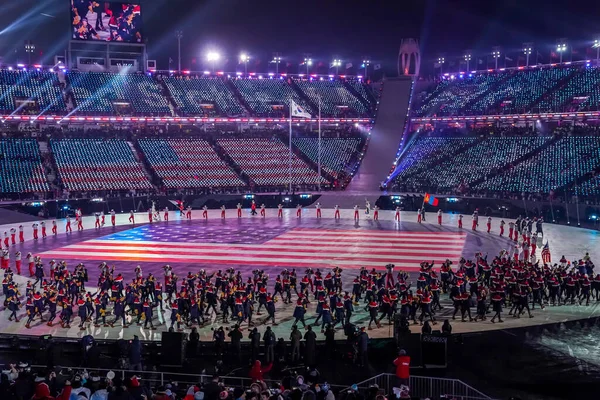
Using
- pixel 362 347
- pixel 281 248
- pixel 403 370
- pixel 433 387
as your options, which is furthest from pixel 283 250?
pixel 403 370

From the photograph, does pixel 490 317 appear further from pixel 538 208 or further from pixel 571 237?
pixel 538 208

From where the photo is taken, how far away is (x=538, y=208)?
48.2m

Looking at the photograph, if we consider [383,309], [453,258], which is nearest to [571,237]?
[453,258]

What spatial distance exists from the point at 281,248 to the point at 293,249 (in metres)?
0.74

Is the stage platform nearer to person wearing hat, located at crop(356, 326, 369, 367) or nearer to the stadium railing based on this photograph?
person wearing hat, located at crop(356, 326, 369, 367)

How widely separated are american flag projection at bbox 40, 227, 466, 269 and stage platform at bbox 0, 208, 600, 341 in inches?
2.1

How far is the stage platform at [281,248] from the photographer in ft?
71.4

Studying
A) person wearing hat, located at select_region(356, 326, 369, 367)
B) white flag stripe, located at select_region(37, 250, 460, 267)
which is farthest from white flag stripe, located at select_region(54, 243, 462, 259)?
person wearing hat, located at select_region(356, 326, 369, 367)

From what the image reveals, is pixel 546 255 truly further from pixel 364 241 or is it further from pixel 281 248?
pixel 281 248

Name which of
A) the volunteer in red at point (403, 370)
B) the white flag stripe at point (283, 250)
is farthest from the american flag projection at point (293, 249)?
the volunteer in red at point (403, 370)

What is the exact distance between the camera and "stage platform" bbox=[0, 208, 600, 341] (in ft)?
71.4

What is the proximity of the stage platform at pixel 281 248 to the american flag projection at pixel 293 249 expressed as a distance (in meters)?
0.05

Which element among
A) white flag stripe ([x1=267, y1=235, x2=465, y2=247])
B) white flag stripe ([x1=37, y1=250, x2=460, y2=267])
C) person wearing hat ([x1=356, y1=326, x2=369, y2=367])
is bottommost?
person wearing hat ([x1=356, y1=326, x2=369, y2=367])

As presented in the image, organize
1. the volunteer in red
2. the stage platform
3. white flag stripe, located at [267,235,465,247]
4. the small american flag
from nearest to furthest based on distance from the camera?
the volunteer in red, the stage platform, the small american flag, white flag stripe, located at [267,235,465,247]
